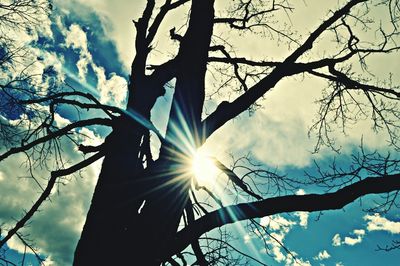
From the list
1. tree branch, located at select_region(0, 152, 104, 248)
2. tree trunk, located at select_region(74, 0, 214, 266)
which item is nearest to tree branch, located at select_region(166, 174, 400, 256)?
tree trunk, located at select_region(74, 0, 214, 266)

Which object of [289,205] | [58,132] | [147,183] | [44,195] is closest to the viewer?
[289,205]

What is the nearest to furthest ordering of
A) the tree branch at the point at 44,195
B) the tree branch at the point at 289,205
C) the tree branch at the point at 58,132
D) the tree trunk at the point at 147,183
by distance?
the tree branch at the point at 289,205 → the tree trunk at the point at 147,183 → the tree branch at the point at 44,195 → the tree branch at the point at 58,132

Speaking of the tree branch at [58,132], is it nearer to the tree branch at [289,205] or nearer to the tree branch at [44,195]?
the tree branch at [44,195]

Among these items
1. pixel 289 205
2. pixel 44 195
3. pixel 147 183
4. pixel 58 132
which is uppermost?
pixel 58 132

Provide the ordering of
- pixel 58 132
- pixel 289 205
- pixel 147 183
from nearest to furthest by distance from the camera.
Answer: pixel 289 205, pixel 147 183, pixel 58 132

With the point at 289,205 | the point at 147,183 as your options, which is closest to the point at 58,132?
the point at 147,183

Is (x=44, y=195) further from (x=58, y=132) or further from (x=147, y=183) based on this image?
(x=147, y=183)

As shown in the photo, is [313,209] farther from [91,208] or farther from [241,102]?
[91,208]

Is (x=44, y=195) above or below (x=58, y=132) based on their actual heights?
below

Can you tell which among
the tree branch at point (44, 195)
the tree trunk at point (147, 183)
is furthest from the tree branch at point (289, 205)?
the tree branch at point (44, 195)

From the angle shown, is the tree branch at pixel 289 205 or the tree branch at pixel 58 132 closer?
the tree branch at pixel 289 205

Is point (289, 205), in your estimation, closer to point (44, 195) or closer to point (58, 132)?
point (44, 195)

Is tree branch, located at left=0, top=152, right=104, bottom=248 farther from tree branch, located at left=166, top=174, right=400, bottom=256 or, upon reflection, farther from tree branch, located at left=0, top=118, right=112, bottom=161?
tree branch, located at left=166, top=174, right=400, bottom=256

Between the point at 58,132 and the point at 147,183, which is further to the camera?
the point at 58,132
